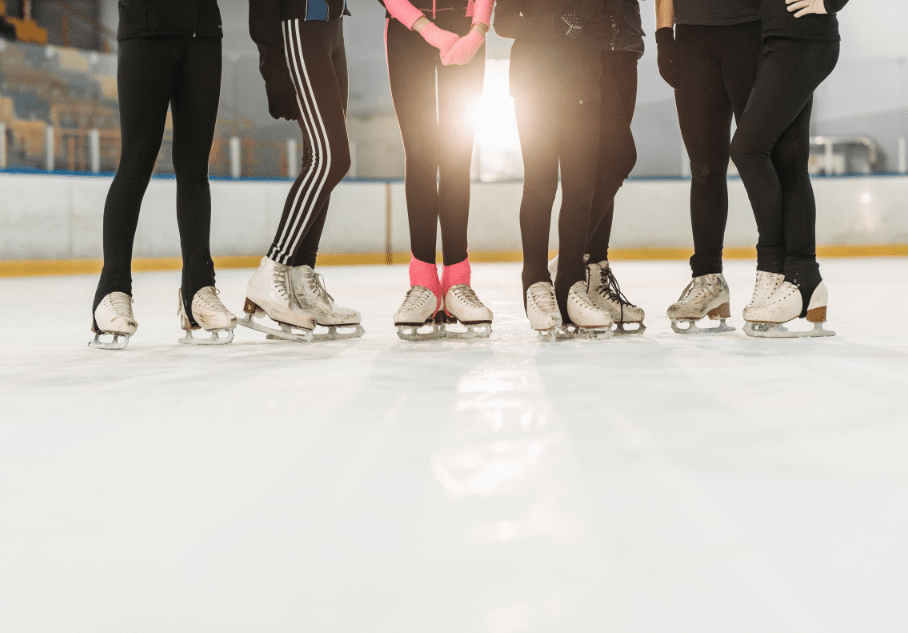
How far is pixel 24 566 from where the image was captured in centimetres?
62

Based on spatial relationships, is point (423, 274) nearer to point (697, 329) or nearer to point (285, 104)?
point (285, 104)

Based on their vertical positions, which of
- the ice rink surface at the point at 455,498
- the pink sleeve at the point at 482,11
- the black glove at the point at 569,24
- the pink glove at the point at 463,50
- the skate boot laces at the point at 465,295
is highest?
the pink sleeve at the point at 482,11

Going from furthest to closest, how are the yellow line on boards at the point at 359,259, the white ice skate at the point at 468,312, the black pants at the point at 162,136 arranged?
the yellow line on boards at the point at 359,259 < the white ice skate at the point at 468,312 < the black pants at the point at 162,136

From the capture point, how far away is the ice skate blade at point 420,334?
204 centimetres

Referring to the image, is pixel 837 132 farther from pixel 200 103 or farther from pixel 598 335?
pixel 200 103

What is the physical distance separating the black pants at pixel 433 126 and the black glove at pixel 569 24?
219 mm

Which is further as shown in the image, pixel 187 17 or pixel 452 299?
pixel 452 299

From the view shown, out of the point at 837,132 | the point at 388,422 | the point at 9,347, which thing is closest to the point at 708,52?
the point at 388,422

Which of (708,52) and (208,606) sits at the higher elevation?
(708,52)

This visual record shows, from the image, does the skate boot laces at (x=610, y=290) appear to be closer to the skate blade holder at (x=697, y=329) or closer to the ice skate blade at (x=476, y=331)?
the skate blade holder at (x=697, y=329)

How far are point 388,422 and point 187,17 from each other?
1.25 meters

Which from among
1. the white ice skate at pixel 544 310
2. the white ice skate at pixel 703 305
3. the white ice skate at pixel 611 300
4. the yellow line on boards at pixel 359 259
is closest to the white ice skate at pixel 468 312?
the white ice skate at pixel 544 310

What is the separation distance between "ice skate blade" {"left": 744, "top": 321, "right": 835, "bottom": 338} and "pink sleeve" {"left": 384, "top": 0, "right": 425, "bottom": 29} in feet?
3.92

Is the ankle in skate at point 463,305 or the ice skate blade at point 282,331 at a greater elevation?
the ankle in skate at point 463,305
